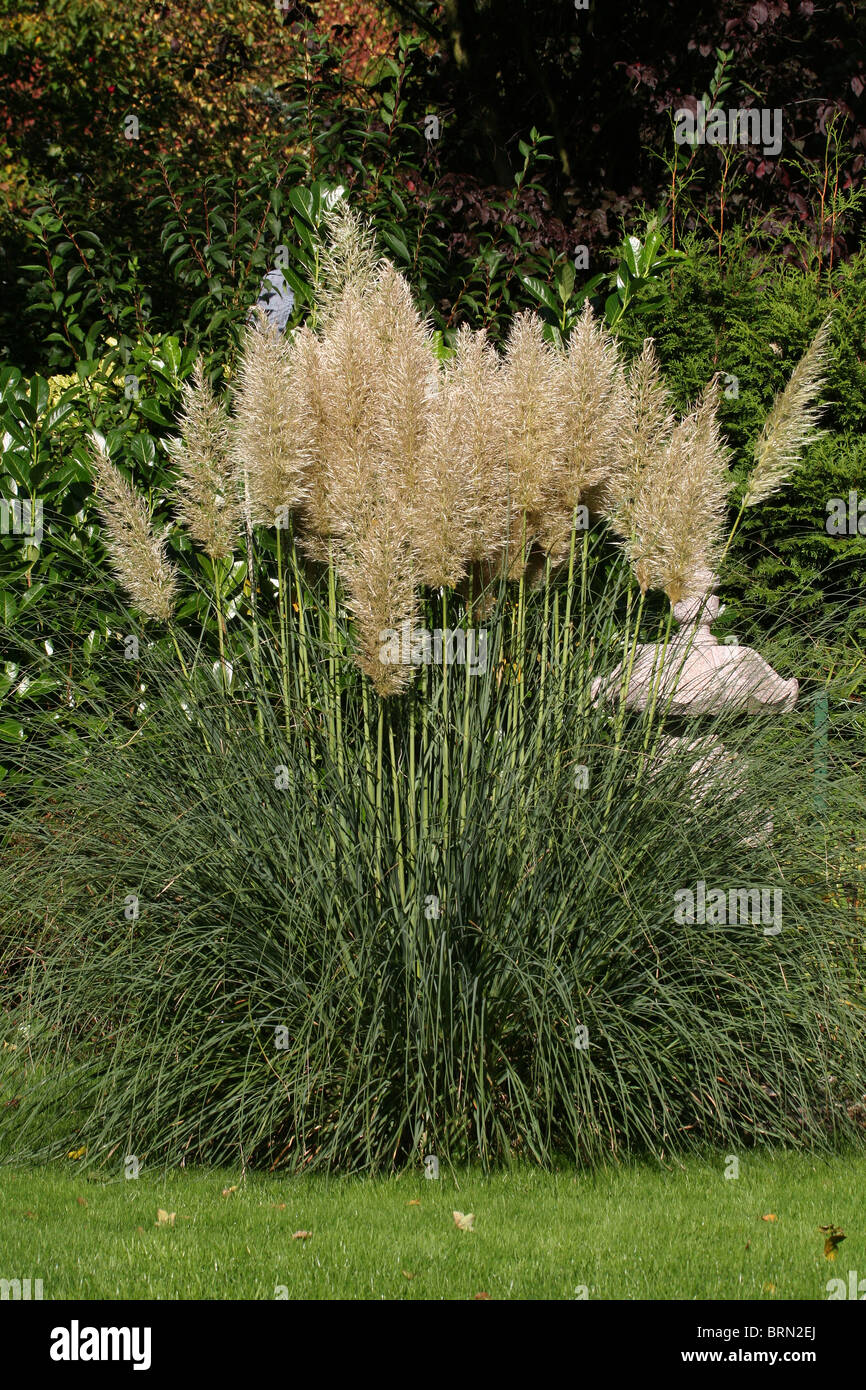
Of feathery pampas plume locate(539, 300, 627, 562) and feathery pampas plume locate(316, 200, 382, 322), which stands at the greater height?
feathery pampas plume locate(316, 200, 382, 322)

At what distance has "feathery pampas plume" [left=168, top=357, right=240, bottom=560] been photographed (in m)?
4.77

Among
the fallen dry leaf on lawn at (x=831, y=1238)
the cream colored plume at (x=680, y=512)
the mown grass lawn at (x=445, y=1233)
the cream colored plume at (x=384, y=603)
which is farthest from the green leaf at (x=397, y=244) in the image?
the fallen dry leaf on lawn at (x=831, y=1238)

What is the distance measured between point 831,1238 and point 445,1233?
3.29 feet

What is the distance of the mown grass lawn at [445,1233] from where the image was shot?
3338 mm

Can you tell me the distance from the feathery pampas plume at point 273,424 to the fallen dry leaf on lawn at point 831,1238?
2.76 m

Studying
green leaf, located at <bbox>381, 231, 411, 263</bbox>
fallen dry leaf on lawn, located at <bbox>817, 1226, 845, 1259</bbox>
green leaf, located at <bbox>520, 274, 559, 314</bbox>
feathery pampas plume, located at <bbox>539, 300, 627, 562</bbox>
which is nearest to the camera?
fallen dry leaf on lawn, located at <bbox>817, 1226, 845, 1259</bbox>

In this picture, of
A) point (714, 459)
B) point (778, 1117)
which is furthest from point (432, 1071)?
point (714, 459)

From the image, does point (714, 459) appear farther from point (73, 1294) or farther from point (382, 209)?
point (382, 209)

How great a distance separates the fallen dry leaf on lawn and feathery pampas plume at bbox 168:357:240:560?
291cm

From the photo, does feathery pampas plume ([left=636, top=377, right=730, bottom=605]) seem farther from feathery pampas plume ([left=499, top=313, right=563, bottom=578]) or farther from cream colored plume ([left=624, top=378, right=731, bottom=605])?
feathery pampas plume ([left=499, top=313, right=563, bottom=578])

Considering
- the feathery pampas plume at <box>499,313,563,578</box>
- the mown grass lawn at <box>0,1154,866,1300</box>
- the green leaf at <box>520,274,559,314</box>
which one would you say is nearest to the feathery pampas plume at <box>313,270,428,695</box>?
the feathery pampas plume at <box>499,313,563,578</box>

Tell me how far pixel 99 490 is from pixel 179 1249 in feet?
8.39

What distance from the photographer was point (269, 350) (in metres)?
4.55

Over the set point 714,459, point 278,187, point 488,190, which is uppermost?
point 488,190
